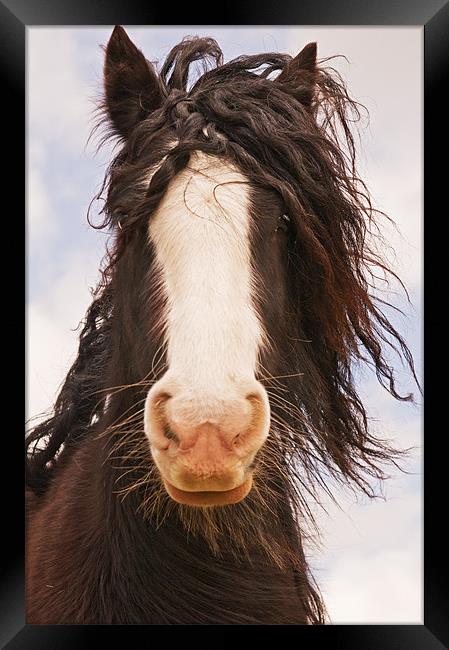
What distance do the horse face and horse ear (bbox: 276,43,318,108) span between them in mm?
355

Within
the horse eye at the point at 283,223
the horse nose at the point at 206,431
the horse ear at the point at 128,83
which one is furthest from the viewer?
the horse ear at the point at 128,83

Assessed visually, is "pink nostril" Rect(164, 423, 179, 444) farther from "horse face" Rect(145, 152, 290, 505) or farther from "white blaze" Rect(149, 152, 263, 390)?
"white blaze" Rect(149, 152, 263, 390)

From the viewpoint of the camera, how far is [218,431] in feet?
3.95

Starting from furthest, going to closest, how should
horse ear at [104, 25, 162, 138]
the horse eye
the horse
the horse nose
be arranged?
1. horse ear at [104, 25, 162, 138]
2. the horse eye
3. the horse
4. the horse nose

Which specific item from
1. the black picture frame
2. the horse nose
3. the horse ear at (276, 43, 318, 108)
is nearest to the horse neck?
the black picture frame

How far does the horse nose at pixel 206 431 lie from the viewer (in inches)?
47.1

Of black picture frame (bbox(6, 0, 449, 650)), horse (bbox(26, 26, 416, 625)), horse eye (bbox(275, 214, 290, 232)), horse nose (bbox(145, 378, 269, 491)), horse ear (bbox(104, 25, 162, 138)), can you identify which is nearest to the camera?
horse nose (bbox(145, 378, 269, 491))

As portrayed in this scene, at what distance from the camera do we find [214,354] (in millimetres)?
1230

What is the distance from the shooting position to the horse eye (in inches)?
59.8

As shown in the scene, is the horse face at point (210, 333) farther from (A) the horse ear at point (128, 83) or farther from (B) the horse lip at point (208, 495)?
(A) the horse ear at point (128, 83)

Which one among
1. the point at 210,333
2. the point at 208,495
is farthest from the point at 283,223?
the point at 208,495
